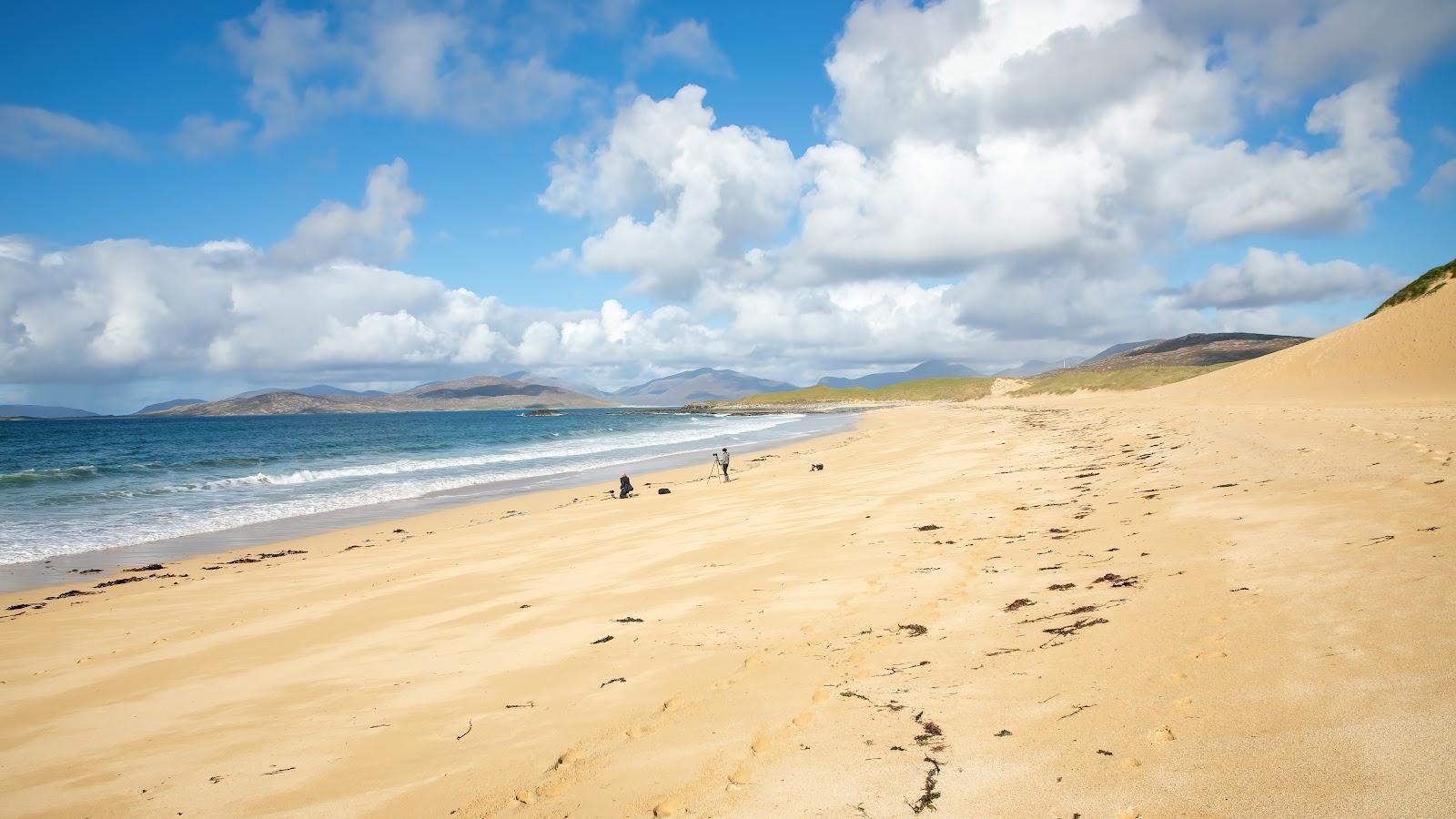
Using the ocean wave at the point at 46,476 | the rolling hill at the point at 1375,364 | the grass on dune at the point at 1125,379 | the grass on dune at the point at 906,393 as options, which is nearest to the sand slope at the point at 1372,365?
the rolling hill at the point at 1375,364

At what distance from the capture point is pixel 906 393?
139000 millimetres

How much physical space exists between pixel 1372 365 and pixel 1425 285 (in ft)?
32.5

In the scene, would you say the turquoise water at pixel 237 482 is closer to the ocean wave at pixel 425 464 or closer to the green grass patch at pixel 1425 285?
the ocean wave at pixel 425 464

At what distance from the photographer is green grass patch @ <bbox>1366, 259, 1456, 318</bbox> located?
3591cm

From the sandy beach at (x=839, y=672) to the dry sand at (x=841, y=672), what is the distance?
25 millimetres

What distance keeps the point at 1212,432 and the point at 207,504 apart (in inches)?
1134

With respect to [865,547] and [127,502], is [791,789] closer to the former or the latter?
[865,547]

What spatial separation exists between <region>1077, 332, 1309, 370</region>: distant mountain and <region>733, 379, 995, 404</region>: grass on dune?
21167 mm

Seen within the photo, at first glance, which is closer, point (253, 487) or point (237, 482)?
point (253, 487)

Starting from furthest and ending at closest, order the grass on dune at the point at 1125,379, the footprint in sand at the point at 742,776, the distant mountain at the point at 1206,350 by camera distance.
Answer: the distant mountain at the point at 1206,350
the grass on dune at the point at 1125,379
the footprint in sand at the point at 742,776

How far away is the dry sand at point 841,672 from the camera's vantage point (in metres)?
2.99

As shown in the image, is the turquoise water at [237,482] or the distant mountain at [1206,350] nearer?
the turquoise water at [237,482]

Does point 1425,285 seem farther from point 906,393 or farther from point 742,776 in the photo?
point 906,393

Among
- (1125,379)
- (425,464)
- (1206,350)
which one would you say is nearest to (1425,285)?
(1125,379)
